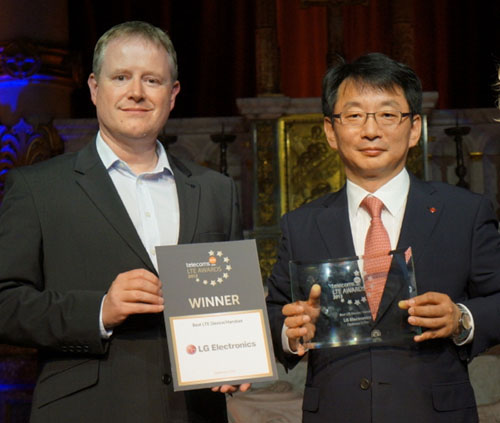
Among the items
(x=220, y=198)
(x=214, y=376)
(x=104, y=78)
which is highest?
(x=104, y=78)

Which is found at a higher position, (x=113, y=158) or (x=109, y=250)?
(x=113, y=158)

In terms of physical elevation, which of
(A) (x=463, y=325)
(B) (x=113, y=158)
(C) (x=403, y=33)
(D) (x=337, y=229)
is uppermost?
(C) (x=403, y=33)

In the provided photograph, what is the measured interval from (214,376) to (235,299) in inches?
7.7

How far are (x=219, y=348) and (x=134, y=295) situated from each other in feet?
0.80

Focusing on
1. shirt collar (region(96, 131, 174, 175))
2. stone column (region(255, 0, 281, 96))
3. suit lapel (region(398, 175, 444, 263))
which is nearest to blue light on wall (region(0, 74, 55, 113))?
stone column (region(255, 0, 281, 96))

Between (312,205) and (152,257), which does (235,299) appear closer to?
→ (152,257)

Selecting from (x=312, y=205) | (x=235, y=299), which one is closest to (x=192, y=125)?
(x=312, y=205)

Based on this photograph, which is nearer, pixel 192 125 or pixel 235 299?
pixel 235 299

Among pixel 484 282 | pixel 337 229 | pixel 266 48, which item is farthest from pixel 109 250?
pixel 266 48

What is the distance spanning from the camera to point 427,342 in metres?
2.32

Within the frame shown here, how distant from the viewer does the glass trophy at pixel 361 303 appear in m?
2.20

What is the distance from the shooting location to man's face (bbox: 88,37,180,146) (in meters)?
2.35

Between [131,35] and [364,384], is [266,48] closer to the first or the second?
[131,35]

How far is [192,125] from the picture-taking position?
6.23 meters
